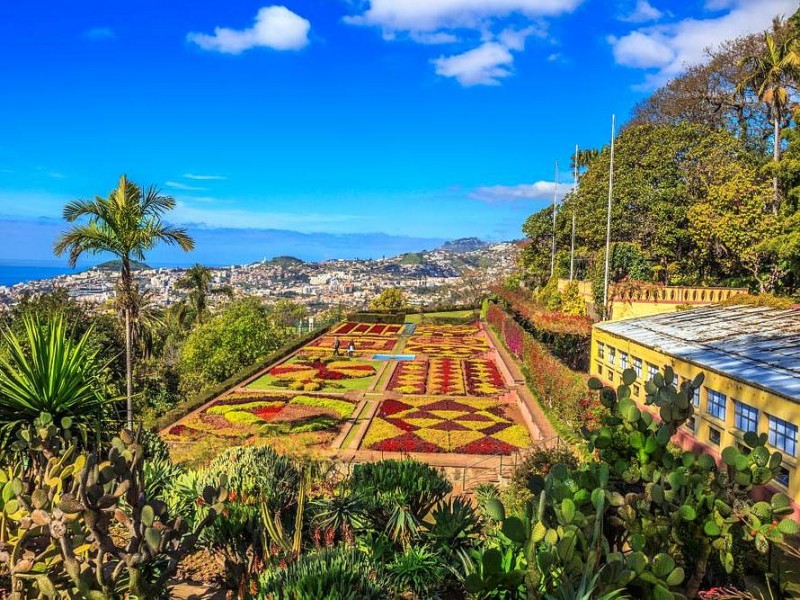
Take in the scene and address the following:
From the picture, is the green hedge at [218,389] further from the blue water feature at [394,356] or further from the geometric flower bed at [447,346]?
the geometric flower bed at [447,346]

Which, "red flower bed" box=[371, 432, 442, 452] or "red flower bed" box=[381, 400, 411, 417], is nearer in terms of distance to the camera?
"red flower bed" box=[371, 432, 442, 452]

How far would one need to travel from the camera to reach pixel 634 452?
24.4 ft

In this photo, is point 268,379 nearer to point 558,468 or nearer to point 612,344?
point 612,344

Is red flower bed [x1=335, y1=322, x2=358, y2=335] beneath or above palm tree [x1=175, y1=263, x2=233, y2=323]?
beneath

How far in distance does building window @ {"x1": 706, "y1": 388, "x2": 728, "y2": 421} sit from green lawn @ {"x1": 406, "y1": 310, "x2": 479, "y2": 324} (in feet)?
143

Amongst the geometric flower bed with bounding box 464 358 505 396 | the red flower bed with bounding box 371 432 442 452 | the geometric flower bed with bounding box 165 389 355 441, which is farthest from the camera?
the geometric flower bed with bounding box 464 358 505 396

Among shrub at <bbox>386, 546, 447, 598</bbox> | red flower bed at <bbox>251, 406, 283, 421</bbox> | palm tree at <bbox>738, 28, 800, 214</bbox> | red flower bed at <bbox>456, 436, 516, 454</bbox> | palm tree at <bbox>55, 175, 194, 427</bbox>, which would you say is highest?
palm tree at <bbox>738, 28, 800, 214</bbox>

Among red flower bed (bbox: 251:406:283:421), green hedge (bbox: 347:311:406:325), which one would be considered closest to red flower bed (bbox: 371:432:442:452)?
red flower bed (bbox: 251:406:283:421)

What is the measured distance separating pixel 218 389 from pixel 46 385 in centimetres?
1740

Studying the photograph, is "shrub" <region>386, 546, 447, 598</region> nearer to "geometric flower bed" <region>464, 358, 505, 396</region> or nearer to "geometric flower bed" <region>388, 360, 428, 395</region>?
"geometric flower bed" <region>464, 358, 505, 396</region>

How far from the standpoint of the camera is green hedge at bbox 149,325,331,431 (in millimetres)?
20289

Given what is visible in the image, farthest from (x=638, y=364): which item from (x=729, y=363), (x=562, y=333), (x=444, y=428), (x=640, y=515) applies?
(x=562, y=333)

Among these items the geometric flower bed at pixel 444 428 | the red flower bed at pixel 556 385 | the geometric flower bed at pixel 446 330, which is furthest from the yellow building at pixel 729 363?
the geometric flower bed at pixel 446 330

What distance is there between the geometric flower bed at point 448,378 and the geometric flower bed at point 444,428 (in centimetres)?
157
